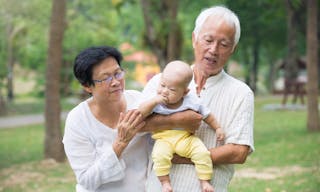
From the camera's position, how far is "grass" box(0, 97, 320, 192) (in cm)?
883

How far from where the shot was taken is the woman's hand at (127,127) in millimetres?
3279

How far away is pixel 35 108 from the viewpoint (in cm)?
3130

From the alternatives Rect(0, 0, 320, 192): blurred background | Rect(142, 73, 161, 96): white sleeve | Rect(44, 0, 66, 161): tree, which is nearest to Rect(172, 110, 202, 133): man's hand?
Rect(142, 73, 161, 96): white sleeve

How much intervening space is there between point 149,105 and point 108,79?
366 mm

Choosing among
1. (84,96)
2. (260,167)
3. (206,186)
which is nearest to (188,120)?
(206,186)

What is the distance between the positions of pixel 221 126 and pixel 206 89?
23cm

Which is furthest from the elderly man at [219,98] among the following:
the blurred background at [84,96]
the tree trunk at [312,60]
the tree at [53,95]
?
the tree trunk at [312,60]

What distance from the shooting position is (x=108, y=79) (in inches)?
136

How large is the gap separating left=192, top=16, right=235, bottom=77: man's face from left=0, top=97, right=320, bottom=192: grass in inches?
200

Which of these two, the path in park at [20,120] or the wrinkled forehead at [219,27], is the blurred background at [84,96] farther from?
the wrinkled forehead at [219,27]

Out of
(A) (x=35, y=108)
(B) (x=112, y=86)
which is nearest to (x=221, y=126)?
(B) (x=112, y=86)

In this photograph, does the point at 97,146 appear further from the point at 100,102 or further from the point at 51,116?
the point at 51,116

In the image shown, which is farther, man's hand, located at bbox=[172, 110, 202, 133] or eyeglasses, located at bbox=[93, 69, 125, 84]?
eyeglasses, located at bbox=[93, 69, 125, 84]

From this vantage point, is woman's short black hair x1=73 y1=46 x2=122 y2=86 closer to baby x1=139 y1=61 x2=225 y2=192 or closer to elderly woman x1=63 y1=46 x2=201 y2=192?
elderly woman x1=63 y1=46 x2=201 y2=192
